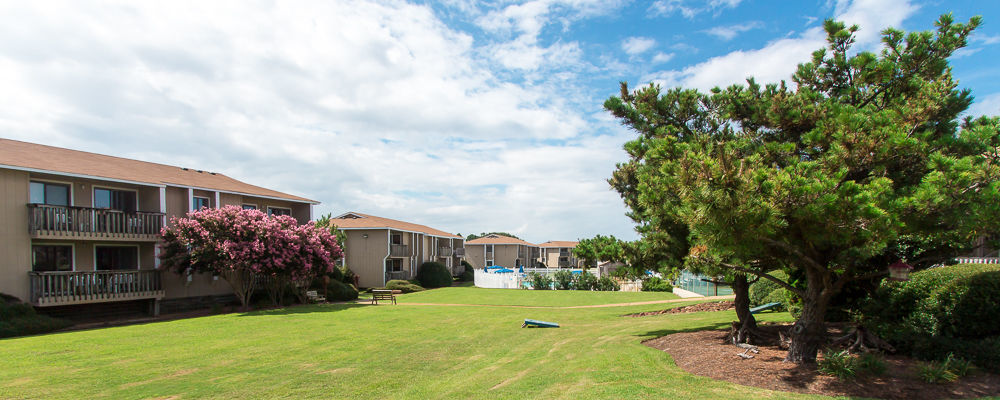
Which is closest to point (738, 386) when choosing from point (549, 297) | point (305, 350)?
point (305, 350)

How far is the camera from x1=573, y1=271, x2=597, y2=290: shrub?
36375 millimetres

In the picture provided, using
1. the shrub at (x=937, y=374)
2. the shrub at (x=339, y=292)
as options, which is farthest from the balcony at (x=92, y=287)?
the shrub at (x=937, y=374)

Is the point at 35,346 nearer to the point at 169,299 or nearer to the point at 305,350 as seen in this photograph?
the point at 305,350

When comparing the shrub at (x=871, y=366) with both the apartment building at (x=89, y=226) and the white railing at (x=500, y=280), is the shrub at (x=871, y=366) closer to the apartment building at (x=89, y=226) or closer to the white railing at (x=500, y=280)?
the apartment building at (x=89, y=226)

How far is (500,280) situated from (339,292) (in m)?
15.3

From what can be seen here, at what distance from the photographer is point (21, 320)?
50.7 feet

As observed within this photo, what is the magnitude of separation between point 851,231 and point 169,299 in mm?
25092

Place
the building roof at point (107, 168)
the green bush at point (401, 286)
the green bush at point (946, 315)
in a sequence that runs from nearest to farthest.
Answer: the green bush at point (946, 315)
the building roof at point (107, 168)
the green bush at point (401, 286)

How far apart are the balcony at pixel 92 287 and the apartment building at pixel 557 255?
58.6m

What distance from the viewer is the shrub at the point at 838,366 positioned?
7.10m

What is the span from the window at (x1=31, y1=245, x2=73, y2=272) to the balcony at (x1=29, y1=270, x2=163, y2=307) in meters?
1.18

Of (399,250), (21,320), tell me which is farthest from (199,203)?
(399,250)

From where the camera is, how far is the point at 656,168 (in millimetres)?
9766

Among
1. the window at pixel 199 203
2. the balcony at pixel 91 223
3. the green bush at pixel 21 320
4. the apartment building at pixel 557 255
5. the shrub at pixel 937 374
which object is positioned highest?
the window at pixel 199 203
